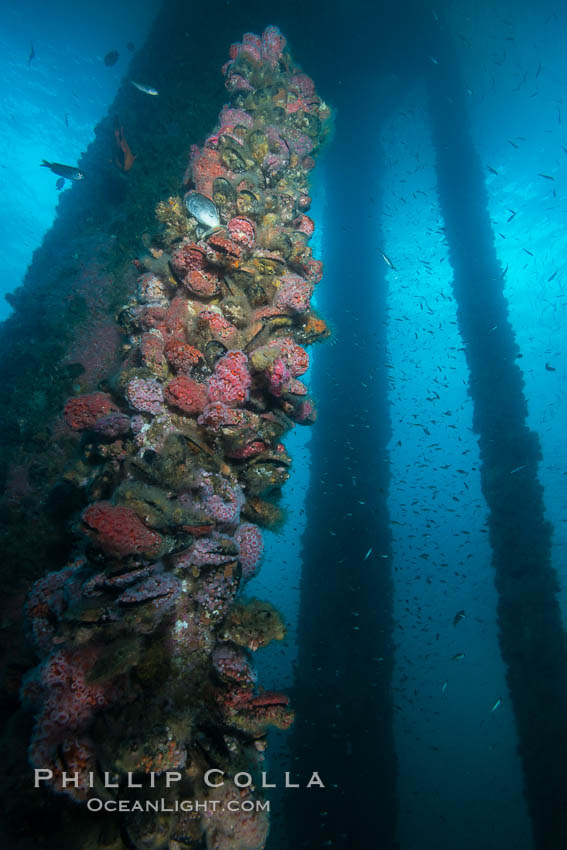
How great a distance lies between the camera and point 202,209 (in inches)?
222

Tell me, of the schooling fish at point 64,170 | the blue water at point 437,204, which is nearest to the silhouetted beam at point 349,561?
the blue water at point 437,204

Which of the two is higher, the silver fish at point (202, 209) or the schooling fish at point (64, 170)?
the schooling fish at point (64, 170)

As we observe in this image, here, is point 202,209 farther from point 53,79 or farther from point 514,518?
point 53,79

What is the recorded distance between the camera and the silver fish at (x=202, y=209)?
18.4ft

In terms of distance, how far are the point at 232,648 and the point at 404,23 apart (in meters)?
26.5

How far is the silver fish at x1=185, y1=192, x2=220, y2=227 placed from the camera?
5602mm

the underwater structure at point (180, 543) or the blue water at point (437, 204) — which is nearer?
the underwater structure at point (180, 543)

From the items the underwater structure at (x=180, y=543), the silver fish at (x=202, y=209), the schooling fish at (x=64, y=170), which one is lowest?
the underwater structure at (x=180, y=543)

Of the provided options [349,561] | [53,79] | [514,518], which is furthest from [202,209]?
[53,79]

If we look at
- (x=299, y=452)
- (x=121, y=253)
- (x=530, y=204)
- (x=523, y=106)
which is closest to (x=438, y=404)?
(x=299, y=452)

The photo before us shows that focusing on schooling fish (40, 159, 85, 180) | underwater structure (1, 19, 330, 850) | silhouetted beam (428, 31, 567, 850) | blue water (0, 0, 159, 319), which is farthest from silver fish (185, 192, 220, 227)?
blue water (0, 0, 159, 319)

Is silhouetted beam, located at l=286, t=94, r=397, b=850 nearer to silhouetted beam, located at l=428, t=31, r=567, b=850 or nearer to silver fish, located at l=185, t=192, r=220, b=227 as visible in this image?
silver fish, located at l=185, t=192, r=220, b=227

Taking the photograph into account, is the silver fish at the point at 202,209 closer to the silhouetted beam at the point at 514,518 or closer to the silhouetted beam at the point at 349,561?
the silhouetted beam at the point at 349,561

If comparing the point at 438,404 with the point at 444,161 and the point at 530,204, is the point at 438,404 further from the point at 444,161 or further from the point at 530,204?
the point at 444,161
